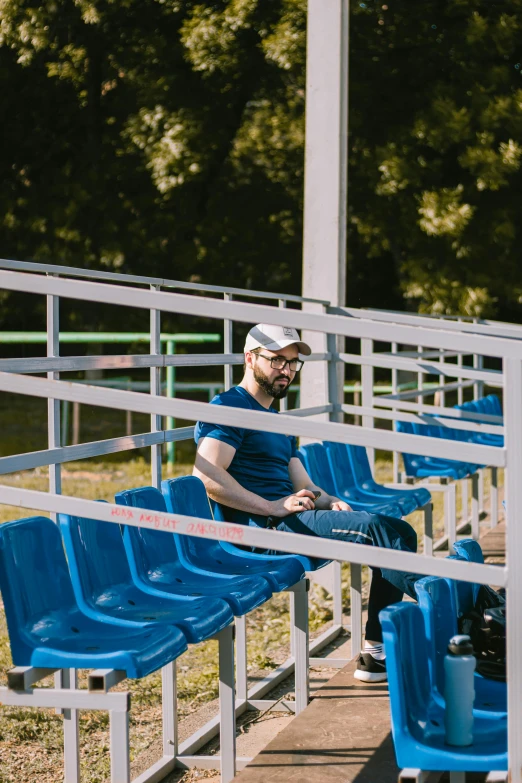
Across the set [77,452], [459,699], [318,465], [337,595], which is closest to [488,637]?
[459,699]

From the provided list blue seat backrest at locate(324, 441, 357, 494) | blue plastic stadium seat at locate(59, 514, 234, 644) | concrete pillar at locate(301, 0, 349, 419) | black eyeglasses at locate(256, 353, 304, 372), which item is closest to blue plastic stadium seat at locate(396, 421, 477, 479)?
concrete pillar at locate(301, 0, 349, 419)

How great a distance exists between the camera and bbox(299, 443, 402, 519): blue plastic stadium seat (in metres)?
5.54

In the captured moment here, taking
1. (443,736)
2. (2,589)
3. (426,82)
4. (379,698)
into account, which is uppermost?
(426,82)

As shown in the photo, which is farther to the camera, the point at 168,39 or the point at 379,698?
the point at 168,39

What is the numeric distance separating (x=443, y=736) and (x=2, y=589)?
119cm

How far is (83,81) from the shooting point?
16438 mm

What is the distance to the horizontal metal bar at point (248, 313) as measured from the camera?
255cm

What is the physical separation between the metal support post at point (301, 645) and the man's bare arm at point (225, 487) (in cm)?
30

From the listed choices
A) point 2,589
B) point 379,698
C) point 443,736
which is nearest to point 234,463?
point 379,698

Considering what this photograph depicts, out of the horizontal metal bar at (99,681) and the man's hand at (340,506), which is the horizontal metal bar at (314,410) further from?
the horizontal metal bar at (99,681)

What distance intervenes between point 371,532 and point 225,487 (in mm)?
578

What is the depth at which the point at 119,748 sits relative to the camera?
2.82 metres

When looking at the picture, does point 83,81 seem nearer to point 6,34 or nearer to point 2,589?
point 6,34

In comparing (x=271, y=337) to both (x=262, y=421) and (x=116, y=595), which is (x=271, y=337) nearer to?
(x=116, y=595)
